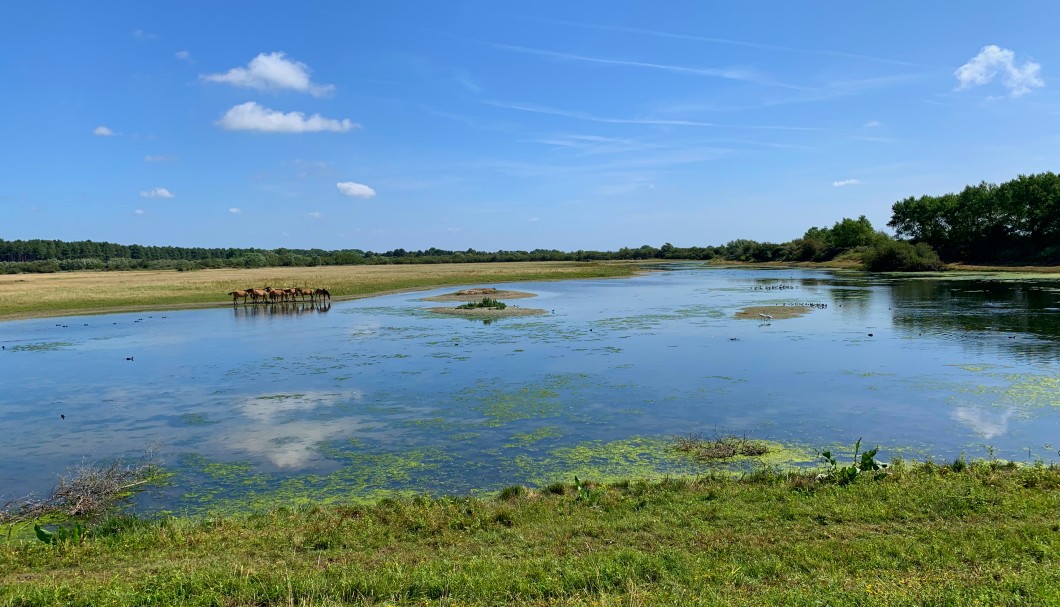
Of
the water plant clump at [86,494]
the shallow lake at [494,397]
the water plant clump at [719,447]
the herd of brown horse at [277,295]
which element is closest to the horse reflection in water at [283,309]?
the herd of brown horse at [277,295]

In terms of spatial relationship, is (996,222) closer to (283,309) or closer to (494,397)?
(283,309)

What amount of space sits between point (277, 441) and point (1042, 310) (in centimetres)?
3639

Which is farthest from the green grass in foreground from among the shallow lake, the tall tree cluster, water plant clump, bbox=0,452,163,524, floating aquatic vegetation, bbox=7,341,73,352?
the tall tree cluster

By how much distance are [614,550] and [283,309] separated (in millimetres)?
40932

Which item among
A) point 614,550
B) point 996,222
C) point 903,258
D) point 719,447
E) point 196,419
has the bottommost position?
point 196,419

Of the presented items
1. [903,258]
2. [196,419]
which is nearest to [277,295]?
[196,419]

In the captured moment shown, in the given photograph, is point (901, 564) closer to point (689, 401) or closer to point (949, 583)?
point (949, 583)

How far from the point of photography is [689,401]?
16.0 m

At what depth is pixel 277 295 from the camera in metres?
47.9

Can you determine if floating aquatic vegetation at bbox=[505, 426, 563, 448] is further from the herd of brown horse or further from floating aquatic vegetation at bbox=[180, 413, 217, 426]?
the herd of brown horse

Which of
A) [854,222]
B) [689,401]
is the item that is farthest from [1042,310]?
[854,222]

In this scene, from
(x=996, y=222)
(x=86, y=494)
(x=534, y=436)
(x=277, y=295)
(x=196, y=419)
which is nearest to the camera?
(x=86, y=494)

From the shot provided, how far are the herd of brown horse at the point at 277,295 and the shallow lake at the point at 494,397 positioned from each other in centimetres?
1365

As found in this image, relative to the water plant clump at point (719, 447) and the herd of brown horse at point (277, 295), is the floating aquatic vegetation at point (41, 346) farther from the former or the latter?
the water plant clump at point (719, 447)
